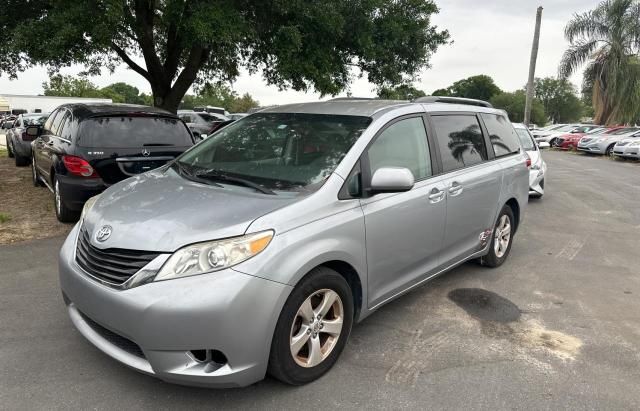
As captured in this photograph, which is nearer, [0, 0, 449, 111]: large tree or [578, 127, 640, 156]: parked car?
[0, 0, 449, 111]: large tree

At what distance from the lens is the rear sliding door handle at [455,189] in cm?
397

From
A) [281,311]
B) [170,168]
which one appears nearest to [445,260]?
[281,311]

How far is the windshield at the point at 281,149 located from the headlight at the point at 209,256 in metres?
0.63

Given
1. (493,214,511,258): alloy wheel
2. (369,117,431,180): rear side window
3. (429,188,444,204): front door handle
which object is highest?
(369,117,431,180): rear side window

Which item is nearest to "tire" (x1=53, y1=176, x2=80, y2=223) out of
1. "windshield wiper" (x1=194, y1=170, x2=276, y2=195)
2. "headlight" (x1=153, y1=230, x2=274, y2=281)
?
"windshield wiper" (x1=194, y1=170, x2=276, y2=195)

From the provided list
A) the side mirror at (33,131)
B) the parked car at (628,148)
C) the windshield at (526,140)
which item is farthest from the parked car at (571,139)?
the side mirror at (33,131)

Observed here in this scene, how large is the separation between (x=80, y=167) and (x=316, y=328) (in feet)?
13.6

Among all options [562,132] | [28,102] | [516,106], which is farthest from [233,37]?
[516,106]

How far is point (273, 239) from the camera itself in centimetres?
259

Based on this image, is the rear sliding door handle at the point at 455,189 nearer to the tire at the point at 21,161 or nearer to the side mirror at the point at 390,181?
the side mirror at the point at 390,181

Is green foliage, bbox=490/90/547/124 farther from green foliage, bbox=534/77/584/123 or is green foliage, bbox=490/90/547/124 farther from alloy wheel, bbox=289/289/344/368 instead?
alloy wheel, bbox=289/289/344/368

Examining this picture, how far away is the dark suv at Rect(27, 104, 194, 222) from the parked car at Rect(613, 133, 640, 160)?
18986 millimetres

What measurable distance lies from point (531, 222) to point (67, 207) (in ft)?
21.9

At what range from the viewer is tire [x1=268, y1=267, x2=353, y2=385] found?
8.69ft
